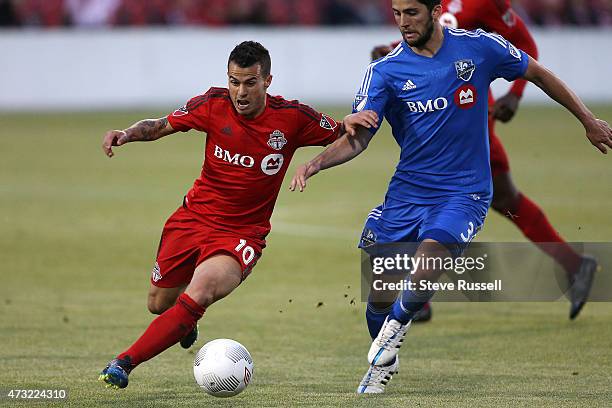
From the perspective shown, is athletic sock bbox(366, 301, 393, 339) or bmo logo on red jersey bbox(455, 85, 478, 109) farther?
athletic sock bbox(366, 301, 393, 339)

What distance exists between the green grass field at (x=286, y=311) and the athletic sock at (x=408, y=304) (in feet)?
1.47

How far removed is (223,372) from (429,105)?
1888 millimetres

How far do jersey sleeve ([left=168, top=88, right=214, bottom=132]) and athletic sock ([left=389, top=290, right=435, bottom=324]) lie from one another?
5.11ft

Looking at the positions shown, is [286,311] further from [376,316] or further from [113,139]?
[113,139]

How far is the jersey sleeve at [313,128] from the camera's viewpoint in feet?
23.7

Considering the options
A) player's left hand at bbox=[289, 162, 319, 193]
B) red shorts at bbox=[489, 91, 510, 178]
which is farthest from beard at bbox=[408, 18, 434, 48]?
red shorts at bbox=[489, 91, 510, 178]

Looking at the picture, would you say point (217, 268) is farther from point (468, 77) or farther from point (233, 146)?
point (468, 77)

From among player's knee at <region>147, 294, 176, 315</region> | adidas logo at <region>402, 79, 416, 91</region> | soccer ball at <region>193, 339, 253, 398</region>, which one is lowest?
player's knee at <region>147, 294, 176, 315</region>

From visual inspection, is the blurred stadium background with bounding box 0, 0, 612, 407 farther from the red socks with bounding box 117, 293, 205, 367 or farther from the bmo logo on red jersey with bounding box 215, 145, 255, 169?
the bmo logo on red jersey with bounding box 215, 145, 255, 169

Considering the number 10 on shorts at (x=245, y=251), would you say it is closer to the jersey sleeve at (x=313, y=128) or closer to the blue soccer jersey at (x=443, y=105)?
the jersey sleeve at (x=313, y=128)

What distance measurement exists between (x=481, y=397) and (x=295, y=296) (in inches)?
154

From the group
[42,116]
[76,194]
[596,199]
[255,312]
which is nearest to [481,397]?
[255,312]

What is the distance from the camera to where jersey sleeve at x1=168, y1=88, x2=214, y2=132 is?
7168 millimetres

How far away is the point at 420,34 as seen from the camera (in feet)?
22.3
